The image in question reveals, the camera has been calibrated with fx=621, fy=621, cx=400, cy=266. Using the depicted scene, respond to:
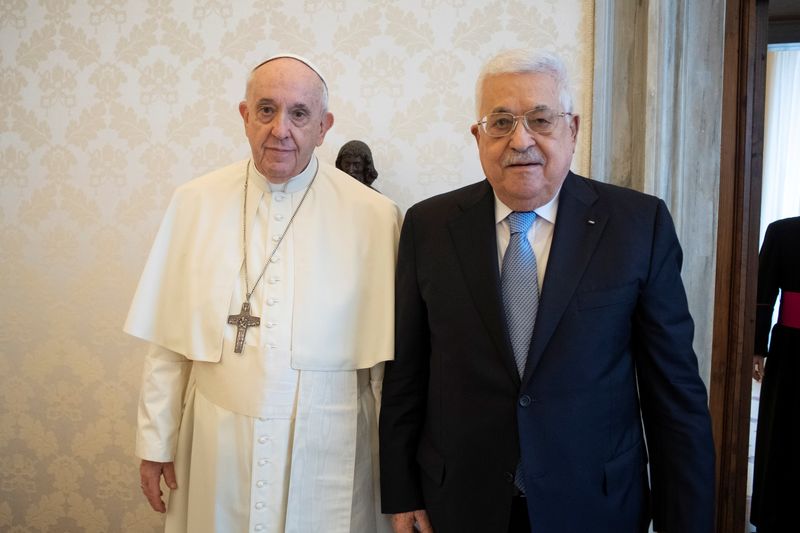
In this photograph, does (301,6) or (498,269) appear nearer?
(498,269)

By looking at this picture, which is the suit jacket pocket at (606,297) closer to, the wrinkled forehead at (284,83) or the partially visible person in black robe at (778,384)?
the wrinkled forehead at (284,83)

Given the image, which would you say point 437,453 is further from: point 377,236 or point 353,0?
point 353,0

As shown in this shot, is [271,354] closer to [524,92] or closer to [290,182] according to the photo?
[290,182]

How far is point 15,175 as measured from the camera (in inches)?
122

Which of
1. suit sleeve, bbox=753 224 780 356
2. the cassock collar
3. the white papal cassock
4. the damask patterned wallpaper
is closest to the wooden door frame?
suit sleeve, bbox=753 224 780 356

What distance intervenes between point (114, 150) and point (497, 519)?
8.18 feet

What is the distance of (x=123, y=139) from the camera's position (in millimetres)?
2977

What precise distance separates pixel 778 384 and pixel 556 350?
4.59 feet

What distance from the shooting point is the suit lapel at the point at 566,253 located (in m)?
1.44

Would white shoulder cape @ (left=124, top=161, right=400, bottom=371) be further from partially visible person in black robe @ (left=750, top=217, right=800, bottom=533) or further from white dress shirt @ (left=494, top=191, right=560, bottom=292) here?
partially visible person in black robe @ (left=750, top=217, right=800, bottom=533)

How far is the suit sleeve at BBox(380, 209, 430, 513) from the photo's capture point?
1.67 m

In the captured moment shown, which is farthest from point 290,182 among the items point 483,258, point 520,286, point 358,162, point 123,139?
point 123,139

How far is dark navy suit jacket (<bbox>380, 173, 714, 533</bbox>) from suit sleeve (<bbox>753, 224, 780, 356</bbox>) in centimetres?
97

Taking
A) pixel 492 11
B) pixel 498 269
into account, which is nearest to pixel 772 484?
pixel 498 269
